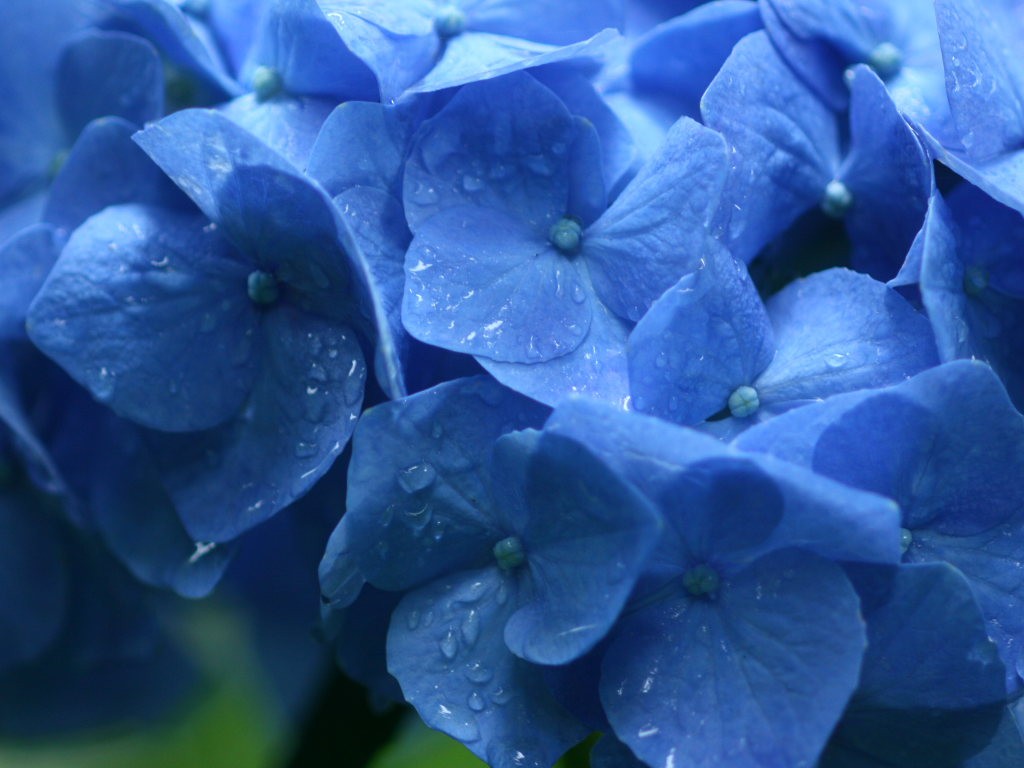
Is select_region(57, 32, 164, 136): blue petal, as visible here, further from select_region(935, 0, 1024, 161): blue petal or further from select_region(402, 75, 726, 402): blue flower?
select_region(935, 0, 1024, 161): blue petal

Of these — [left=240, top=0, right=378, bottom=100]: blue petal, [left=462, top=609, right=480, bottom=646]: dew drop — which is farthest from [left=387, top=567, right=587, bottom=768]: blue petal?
[left=240, top=0, right=378, bottom=100]: blue petal

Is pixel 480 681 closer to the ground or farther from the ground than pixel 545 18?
closer to the ground

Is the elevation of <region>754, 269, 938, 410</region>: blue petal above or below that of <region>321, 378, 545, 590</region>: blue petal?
above

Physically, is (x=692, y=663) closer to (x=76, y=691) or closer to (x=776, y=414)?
(x=776, y=414)

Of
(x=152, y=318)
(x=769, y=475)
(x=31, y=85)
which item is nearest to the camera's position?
(x=769, y=475)

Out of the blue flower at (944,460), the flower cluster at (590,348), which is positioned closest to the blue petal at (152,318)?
the flower cluster at (590,348)

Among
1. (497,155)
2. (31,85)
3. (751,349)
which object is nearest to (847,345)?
(751,349)

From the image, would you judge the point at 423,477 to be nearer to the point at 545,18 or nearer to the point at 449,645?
the point at 449,645
